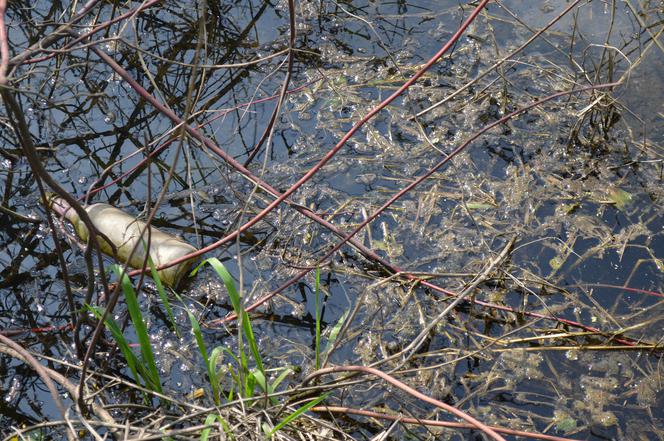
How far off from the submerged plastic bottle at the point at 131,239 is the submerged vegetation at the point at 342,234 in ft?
0.07

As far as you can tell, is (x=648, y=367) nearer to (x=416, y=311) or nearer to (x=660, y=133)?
(x=416, y=311)

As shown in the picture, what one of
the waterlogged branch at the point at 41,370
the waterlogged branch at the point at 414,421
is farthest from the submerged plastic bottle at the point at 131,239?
the waterlogged branch at the point at 414,421

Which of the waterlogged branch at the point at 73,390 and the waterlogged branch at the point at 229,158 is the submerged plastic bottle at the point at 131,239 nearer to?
the waterlogged branch at the point at 229,158

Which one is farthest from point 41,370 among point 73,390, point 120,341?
point 120,341

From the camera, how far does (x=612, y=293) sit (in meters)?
2.58

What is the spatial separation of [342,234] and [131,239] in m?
0.67

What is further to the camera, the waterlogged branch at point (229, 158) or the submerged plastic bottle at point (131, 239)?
the submerged plastic bottle at point (131, 239)

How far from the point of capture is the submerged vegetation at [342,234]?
84.6 inches

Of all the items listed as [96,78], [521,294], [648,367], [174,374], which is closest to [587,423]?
[648,367]

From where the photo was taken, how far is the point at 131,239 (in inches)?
101

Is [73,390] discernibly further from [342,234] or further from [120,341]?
[342,234]

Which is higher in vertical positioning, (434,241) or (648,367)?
(434,241)

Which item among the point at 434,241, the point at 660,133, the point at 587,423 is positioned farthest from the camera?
the point at 660,133

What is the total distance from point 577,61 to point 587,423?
67.4 inches
